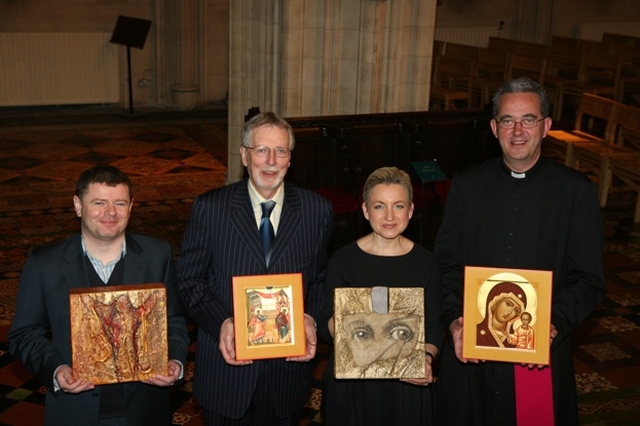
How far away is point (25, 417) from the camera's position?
5629 millimetres

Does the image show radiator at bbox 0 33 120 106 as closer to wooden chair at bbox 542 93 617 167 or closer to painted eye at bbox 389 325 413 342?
wooden chair at bbox 542 93 617 167

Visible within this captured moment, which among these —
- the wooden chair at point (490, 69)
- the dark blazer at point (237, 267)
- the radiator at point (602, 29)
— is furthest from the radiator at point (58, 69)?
the dark blazer at point (237, 267)

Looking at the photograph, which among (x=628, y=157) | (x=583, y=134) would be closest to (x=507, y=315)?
(x=628, y=157)

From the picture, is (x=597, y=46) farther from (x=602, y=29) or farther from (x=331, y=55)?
(x=331, y=55)

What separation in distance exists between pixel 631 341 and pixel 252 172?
432 centimetres

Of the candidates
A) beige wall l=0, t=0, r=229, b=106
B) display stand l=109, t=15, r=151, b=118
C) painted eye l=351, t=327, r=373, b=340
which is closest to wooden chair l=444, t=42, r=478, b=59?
beige wall l=0, t=0, r=229, b=106

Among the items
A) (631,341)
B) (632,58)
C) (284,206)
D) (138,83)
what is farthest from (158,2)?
(284,206)

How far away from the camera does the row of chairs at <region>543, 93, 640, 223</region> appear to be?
1027 centimetres

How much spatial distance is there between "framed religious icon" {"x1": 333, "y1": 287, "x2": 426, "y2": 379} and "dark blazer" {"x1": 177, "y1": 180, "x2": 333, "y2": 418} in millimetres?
383

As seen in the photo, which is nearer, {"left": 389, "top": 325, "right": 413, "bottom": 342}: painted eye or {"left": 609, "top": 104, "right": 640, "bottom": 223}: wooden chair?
{"left": 389, "top": 325, "right": 413, "bottom": 342}: painted eye

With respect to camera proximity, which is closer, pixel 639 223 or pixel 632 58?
pixel 639 223

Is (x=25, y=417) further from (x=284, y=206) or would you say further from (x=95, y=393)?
(x=284, y=206)

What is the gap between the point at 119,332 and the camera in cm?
360

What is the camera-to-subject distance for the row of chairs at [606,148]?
404 inches
